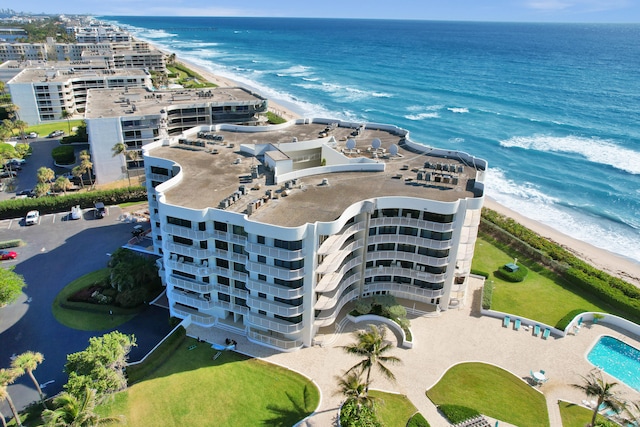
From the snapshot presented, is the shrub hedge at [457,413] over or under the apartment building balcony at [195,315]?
under

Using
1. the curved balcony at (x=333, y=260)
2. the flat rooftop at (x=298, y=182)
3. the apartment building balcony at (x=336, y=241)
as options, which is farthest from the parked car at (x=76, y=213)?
the apartment building balcony at (x=336, y=241)

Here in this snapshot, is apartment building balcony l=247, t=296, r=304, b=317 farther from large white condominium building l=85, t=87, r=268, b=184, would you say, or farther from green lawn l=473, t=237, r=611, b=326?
large white condominium building l=85, t=87, r=268, b=184

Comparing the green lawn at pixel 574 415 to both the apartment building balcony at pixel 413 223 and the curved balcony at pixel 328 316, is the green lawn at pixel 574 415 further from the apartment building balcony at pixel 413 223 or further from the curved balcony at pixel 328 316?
the curved balcony at pixel 328 316

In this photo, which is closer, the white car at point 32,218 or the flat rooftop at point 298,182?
the flat rooftop at point 298,182

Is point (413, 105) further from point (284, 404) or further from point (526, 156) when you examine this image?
point (284, 404)

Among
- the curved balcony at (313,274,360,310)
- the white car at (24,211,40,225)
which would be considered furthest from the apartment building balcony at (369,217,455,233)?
the white car at (24,211,40,225)

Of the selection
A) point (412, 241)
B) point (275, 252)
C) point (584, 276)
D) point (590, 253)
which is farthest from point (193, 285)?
point (590, 253)

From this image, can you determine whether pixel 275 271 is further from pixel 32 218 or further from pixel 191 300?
pixel 32 218
